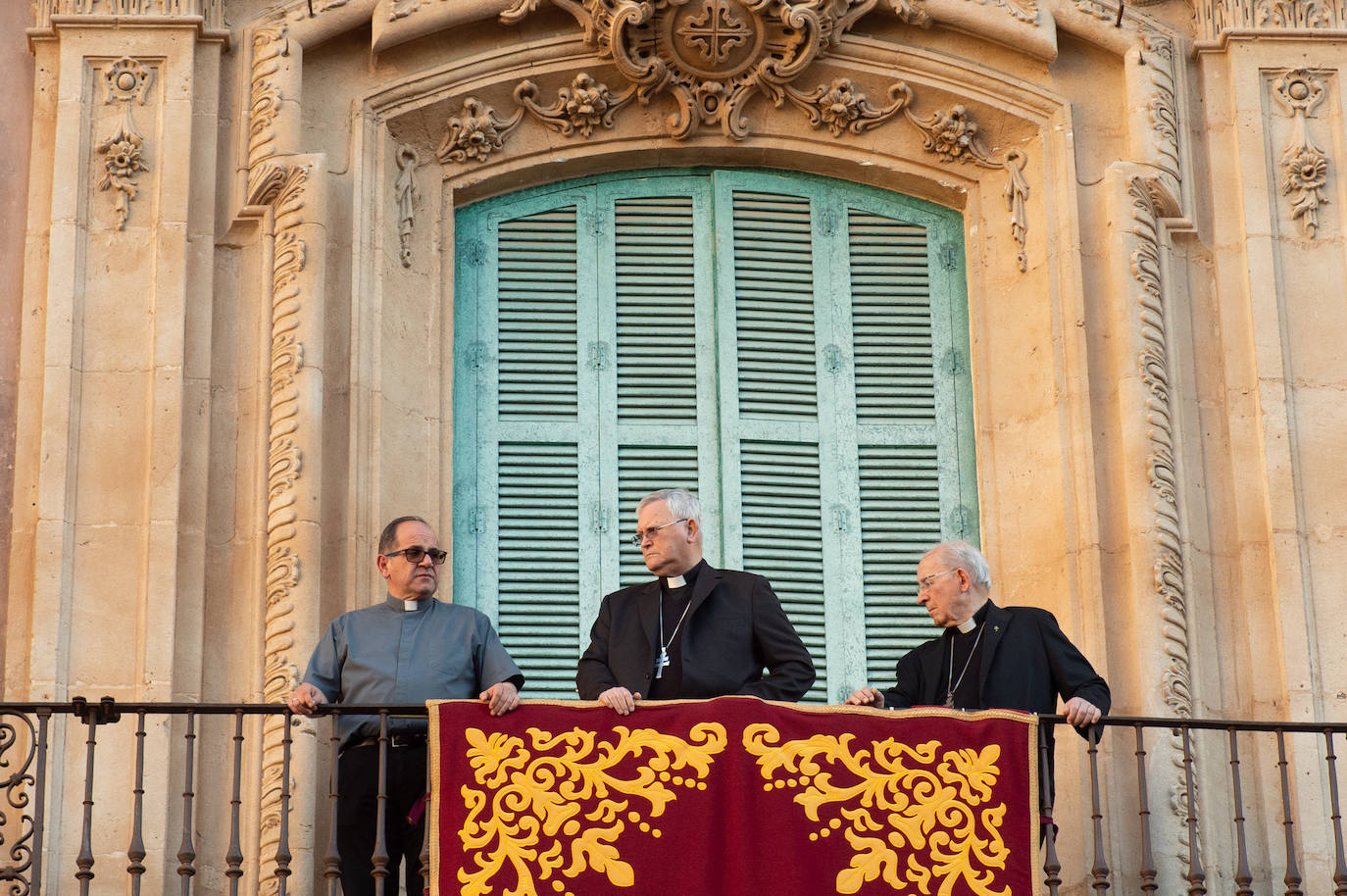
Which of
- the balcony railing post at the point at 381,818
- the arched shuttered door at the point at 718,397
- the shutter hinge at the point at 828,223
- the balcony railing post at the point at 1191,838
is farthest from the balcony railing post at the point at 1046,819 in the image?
the shutter hinge at the point at 828,223

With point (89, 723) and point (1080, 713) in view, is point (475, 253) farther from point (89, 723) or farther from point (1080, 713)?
point (1080, 713)

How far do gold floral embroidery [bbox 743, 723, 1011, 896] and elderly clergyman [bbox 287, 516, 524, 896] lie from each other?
98 centimetres

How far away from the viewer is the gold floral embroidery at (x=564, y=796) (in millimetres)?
8461

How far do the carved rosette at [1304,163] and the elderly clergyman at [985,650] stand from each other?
2474 millimetres

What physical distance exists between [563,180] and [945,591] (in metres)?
3.04

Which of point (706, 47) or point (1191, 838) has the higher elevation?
point (706, 47)

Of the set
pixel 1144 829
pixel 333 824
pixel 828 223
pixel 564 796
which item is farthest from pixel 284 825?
pixel 828 223

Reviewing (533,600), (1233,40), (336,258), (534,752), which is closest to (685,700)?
(534,752)

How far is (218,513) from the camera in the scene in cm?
995

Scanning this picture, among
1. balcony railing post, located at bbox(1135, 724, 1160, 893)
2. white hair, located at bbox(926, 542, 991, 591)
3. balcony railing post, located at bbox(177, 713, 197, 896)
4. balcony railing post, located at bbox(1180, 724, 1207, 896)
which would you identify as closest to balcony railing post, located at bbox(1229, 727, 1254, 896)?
balcony railing post, located at bbox(1180, 724, 1207, 896)

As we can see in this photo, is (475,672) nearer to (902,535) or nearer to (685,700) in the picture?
(685,700)

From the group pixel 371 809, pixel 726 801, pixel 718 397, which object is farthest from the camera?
pixel 718 397

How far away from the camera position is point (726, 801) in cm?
857

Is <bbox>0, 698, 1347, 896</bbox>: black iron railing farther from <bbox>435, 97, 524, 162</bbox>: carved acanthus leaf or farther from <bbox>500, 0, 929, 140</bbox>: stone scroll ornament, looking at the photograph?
<bbox>500, 0, 929, 140</bbox>: stone scroll ornament
